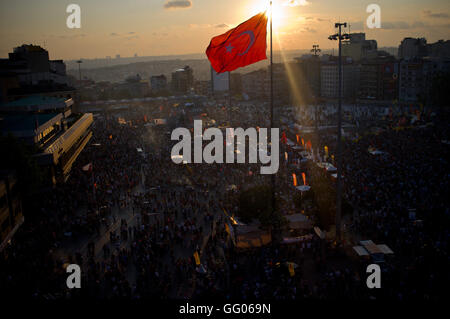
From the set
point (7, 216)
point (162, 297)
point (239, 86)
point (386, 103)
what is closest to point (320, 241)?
point (162, 297)

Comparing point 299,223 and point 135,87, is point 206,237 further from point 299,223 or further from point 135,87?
point 135,87

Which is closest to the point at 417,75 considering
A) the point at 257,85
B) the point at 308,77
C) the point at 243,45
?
the point at 308,77

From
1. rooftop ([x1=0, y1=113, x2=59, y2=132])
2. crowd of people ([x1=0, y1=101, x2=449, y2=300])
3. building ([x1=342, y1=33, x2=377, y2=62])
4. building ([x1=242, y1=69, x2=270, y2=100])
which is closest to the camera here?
crowd of people ([x1=0, y1=101, x2=449, y2=300])

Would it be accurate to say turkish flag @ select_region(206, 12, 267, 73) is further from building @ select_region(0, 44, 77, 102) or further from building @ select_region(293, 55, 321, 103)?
building @ select_region(293, 55, 321, 103)

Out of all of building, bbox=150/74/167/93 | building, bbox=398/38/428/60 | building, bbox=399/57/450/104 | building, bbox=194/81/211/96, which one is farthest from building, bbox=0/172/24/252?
building, bbox=398/38/428/60

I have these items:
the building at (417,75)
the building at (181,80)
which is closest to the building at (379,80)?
the building at (417,75)

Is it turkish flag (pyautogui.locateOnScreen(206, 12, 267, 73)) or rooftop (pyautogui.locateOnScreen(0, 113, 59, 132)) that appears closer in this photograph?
turkish flag (pyautogui.locateOnScreen(206, 12, 267, 73))

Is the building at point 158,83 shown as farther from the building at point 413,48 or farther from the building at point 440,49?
the building at point 440,49

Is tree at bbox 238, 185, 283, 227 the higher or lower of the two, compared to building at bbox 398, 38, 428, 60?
lower
